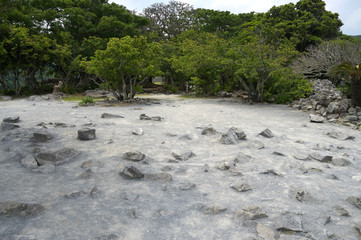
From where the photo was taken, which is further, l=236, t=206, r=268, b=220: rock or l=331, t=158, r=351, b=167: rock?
l=331, t=158, r=351, b=167: rock

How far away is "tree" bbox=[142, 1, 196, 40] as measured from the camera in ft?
107

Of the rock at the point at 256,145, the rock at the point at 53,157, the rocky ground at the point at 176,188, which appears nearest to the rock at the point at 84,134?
the rocky ground at the point at 176,188

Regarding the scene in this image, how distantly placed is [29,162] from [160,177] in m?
2.28

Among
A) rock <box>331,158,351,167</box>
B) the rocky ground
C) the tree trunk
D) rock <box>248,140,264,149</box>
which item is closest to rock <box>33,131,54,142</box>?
the rocky ground

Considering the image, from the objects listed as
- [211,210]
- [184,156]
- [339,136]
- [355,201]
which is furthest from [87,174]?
[339,136]

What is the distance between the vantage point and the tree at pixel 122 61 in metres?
14.6

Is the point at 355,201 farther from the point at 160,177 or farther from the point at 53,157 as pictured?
the point at 53,157

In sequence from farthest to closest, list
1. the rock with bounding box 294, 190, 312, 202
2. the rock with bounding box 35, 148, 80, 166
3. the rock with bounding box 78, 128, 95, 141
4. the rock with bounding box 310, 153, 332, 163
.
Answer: the rock with bounding box 78, 128, 95, 141, the rock with bounding box 310, 153, 332, 163, the rock with bounding box 35, 148, 80, 166, the rock with bounding box 294, 190, 312, 202

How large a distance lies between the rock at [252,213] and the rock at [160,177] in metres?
1.29

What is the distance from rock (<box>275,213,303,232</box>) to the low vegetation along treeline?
9863 millimetres

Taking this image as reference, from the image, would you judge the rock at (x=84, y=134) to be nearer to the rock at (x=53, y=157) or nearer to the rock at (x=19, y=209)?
the rock at (x=53, y=157)

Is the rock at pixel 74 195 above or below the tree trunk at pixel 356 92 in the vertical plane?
below

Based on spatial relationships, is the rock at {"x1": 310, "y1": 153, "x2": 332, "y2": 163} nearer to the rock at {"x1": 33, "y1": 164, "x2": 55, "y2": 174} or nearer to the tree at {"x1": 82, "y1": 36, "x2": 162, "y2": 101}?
the rock at {"x1": 33, "y1": 164, "x2": 55, "y2": 174}

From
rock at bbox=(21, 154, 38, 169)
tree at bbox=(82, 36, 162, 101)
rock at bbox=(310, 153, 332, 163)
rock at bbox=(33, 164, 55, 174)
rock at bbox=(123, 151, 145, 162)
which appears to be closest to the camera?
rock at bbox=(33, 164, 55, 174)
